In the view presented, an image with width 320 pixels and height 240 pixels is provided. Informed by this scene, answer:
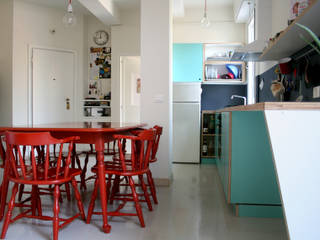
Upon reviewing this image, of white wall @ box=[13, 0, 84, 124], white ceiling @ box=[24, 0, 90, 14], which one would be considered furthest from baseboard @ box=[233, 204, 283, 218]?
white ceiling @ box=[24, 0, 90, 14]

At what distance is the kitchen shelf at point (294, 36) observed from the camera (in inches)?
65.9

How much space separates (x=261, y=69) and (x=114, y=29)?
128 inches

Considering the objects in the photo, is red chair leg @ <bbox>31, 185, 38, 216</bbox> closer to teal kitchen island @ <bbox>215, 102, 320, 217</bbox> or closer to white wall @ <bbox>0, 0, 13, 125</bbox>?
teal kitchen island @ <bbox>215, 102, 320, 217</bbox>

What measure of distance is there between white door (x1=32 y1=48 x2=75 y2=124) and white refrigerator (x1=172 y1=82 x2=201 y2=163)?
7.90 feet

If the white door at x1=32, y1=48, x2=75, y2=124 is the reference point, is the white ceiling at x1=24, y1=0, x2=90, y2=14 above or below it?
above

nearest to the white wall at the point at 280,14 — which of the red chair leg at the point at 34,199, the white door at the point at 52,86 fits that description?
the red chair leg at the point at 34,199

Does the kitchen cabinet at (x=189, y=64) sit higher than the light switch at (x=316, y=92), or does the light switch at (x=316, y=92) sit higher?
the kitchen cabinet at (x=189, y=64)

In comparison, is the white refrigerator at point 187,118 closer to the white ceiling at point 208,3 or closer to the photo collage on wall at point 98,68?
the white ceiling at point 208,3

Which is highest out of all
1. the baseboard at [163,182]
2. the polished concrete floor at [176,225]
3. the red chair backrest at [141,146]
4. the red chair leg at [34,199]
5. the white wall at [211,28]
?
the white wall at [211,28]

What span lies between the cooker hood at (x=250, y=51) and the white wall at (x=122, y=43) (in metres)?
2.72

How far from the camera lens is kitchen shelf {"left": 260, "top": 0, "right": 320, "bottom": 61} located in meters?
1.67

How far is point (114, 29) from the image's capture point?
573 cm

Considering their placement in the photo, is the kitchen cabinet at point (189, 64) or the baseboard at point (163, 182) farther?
the kitchen cabinet at point (189, 64)

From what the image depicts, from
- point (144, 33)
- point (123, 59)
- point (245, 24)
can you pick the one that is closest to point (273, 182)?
point (144, 33)
